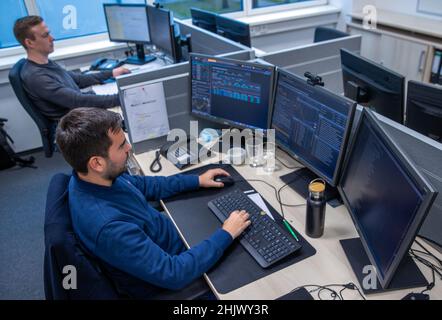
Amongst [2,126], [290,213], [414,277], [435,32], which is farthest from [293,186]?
[2,126]

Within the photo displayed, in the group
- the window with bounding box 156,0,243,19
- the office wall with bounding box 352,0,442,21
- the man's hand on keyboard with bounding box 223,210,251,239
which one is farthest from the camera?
the window with bounding box 156,0,243,19

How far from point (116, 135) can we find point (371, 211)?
84cm

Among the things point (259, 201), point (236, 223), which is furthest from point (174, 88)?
point (236, 223)

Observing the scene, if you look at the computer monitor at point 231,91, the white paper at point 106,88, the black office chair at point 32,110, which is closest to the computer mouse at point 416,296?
the computer monitor at point 231,91

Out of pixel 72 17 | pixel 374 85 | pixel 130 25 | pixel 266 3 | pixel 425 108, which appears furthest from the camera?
pixel 266 3

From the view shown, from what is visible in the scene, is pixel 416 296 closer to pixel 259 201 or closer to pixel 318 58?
pixel 259 201

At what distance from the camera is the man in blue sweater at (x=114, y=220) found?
1.15 m

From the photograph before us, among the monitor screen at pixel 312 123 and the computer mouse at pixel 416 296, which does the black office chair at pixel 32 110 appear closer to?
the monitor screen at pixel 312 123

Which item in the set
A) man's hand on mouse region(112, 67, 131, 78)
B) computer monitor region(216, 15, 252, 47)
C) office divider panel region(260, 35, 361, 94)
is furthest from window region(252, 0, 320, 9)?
office divider panel region(260, 35, 361, 94)

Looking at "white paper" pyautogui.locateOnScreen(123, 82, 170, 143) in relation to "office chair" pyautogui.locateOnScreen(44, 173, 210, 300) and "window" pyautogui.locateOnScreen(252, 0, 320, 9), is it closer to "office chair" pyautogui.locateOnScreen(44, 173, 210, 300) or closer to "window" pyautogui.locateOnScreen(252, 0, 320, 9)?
"office chair" pyautogui.locateOnScreen(44, 173, 210, 300)

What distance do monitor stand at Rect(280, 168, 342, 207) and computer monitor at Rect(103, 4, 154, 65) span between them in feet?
7.16

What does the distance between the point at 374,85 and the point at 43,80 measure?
2115mm

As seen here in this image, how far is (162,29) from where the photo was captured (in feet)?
10.0

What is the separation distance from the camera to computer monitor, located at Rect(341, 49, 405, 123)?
1597 millimetres
